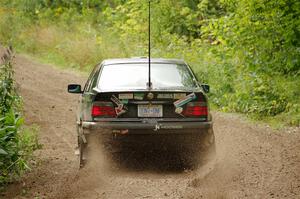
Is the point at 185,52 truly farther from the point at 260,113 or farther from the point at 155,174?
the point at 155,174

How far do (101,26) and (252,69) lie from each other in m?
14.7

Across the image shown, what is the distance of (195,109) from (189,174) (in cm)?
81

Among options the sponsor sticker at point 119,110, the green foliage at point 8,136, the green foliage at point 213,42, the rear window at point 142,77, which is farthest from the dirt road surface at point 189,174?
the green foliage at point 213,42

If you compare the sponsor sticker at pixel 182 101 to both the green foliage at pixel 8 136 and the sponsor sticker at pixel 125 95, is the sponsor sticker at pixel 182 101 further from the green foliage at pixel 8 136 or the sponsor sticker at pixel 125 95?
the green foliage at pixel 8 136

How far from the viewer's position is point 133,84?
8305 mm

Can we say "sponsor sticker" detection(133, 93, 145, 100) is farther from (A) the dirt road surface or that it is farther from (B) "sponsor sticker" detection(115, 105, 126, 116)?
(A) the dirt road surface

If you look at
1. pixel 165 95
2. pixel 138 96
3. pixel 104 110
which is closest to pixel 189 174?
pixel 165 95

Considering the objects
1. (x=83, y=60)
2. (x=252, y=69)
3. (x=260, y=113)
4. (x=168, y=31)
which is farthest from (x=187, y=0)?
(x=260, y=113)

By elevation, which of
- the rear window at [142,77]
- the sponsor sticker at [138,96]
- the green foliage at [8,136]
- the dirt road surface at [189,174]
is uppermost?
the rear window at [142,77]

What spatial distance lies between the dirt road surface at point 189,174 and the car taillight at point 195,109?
0.72 meters

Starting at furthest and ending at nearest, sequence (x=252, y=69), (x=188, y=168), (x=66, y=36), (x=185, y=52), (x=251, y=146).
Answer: (x=66, y=36), (x=185, y=52), (x=252, y=69), (x=251, y=146), (x=188, y=168)

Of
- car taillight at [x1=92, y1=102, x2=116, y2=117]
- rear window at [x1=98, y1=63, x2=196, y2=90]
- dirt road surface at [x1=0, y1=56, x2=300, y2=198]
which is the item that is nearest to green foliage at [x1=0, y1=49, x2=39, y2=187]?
dirt road surface at [x1=0, y1=56, x2=300, y2=198]

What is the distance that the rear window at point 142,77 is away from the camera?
8.29 metres

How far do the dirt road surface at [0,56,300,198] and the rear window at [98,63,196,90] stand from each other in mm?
968
